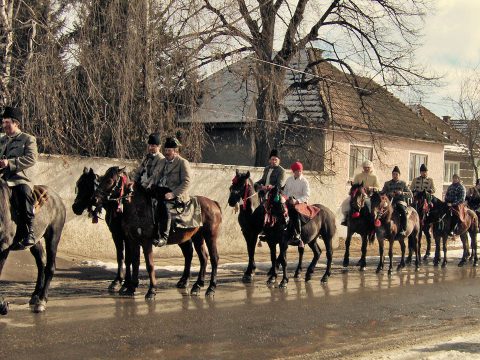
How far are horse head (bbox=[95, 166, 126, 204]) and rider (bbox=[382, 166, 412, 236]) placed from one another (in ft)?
Answer: 28.1

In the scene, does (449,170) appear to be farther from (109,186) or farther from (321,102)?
(109,186)

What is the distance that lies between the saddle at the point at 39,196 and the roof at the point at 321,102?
30.3 ft

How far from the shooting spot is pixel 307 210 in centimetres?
1423

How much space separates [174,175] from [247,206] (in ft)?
9.01

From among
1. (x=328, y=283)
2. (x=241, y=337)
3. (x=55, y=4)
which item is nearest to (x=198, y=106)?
(x=55, y=4)

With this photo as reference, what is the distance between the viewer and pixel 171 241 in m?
11.7

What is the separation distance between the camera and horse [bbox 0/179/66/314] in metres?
9.10

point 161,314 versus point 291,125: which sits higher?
→ point 291,125

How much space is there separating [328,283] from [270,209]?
2.11 m

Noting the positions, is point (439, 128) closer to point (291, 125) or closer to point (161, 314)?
point (291, 125)

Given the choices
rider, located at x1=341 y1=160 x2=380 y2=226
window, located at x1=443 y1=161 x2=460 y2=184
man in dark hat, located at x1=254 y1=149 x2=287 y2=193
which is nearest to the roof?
rider, located at x1=341 y1=160 x2=380 y2=226

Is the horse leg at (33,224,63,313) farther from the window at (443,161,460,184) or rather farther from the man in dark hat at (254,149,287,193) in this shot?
the window at (443,161,460,184)

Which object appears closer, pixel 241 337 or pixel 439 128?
pixel 241 337

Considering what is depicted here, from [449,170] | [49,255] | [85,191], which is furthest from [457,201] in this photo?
[449,170]
